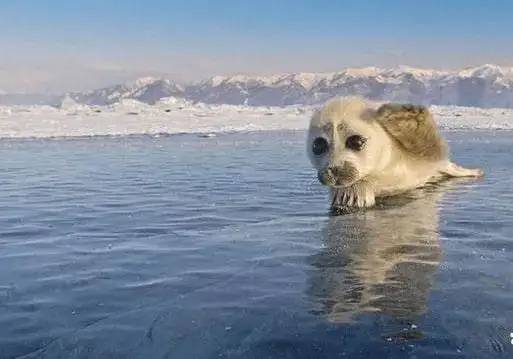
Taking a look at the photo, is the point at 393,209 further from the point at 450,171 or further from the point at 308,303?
the point at 308,303

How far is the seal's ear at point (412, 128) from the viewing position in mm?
7180

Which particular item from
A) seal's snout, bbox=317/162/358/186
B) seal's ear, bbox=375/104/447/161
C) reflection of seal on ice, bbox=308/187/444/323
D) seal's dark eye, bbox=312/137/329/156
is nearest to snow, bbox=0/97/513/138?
seal's ear, bbox=375/104/447/161

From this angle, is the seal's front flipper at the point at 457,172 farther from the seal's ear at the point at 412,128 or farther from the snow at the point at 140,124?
the snow at the point at 140,124

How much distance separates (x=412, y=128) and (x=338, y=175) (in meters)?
1.39

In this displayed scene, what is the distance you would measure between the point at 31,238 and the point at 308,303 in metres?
2.90

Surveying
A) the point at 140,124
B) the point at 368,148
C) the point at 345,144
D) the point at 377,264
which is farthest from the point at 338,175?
the point at 140,124

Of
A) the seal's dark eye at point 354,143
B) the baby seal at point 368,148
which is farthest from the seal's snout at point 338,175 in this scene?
the seal's dark eye at point 354,143

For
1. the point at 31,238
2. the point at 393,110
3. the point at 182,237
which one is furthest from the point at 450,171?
the point at 31,238

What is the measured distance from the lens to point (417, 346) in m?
2.68

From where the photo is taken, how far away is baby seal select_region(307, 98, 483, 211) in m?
6.65

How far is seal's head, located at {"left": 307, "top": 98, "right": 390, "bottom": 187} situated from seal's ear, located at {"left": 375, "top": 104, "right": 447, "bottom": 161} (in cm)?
15

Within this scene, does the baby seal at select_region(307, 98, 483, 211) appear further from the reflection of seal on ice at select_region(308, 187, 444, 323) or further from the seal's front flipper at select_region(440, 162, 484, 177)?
the seal's front flipper at select_region(440, 162, 484, 177)

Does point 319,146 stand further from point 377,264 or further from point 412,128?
point 377,264

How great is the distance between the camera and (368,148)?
6809 millimetres
